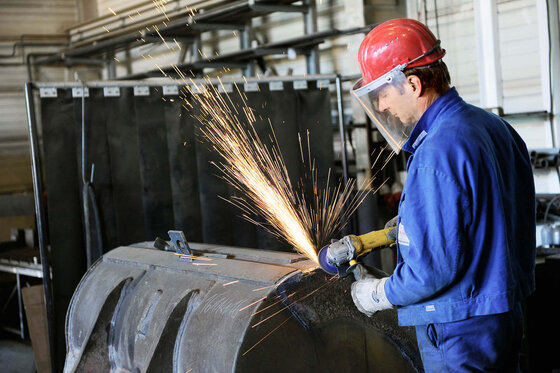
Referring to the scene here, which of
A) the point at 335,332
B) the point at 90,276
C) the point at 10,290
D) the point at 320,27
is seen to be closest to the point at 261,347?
the point at 335,332

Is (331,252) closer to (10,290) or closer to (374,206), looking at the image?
(374,206)

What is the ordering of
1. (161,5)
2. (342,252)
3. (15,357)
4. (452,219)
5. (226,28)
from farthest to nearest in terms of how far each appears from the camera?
(161,5)
(226,28)
(15,357)
(342,252)
(452,219)

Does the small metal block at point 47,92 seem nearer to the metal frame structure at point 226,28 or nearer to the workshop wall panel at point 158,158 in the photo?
the workshop wall panel at point 158,158

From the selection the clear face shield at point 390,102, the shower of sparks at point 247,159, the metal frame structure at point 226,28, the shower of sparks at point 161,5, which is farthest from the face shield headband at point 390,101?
the shower of sparks at point 161,5

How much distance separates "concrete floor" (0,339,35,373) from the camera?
5441 millimetres

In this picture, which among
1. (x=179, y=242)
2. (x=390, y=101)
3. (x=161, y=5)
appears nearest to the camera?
(x=390, y=101)

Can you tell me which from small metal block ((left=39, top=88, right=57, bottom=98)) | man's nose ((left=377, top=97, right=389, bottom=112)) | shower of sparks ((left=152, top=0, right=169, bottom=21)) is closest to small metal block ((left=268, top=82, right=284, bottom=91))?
small metal block ((left=39, top=88, right=57, bottom=98))

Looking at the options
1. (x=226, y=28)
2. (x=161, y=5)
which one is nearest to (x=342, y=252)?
(x=226, y=28)

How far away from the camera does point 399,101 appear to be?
1993 mm

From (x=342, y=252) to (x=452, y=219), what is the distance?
524 millimetres

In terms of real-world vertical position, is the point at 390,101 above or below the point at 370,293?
above

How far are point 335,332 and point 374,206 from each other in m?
2.57

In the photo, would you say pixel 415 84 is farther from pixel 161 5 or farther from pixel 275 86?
pixel 161 5

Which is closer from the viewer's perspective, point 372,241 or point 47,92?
point 372,241
